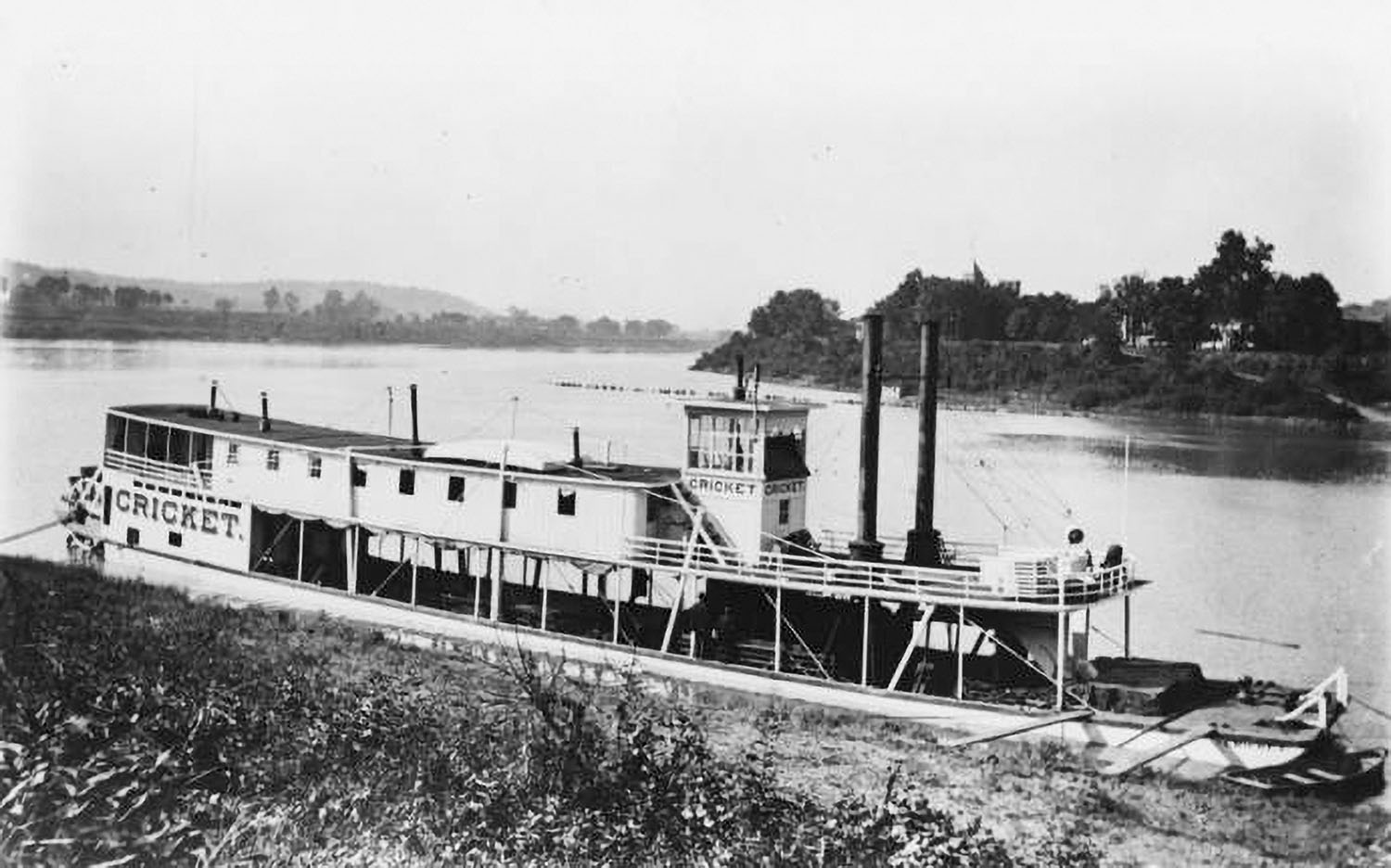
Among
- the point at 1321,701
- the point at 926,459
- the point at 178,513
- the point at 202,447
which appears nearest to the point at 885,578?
the point at 926,459

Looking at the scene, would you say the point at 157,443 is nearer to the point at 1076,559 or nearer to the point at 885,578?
the point at 885,578

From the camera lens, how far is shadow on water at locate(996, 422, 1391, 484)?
6028cm

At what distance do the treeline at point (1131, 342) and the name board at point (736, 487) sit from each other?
39.0 meters

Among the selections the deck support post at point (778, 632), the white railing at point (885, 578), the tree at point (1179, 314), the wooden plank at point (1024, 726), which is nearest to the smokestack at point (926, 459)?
the white railing at point (885, 578)

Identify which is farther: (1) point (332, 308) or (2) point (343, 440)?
(1) point (332, 308)

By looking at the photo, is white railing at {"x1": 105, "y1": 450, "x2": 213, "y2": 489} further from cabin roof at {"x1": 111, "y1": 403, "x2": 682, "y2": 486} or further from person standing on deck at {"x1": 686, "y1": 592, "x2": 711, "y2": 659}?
person standing on deck at {"x1": 686, "y1": 592, "x2": 711, "y2": 659}

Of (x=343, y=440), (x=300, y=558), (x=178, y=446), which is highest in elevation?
(x=343, y=440)

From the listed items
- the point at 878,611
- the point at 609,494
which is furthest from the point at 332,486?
the point at 878,611

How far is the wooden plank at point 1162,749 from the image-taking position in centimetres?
2052

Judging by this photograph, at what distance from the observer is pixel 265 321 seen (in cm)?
11438

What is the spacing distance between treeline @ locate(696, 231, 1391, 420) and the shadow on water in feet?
7.54

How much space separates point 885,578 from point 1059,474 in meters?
39.2

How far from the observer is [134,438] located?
3441cm

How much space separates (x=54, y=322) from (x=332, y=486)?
240 ft
